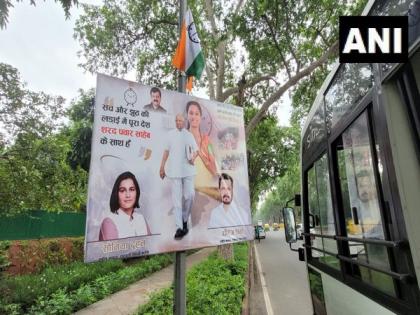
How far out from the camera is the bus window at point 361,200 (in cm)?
196

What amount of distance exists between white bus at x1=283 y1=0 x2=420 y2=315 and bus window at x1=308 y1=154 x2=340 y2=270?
19 millimetres

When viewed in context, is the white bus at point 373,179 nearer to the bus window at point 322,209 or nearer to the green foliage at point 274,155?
the bus window at point 322,209

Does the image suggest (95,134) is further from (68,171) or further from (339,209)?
(68,171)

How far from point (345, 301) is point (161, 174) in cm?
190

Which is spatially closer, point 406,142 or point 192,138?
point 406,142

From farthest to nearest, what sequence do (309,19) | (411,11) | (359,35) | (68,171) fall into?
(309,19) → (68,171) → (411,11) → (359,35)

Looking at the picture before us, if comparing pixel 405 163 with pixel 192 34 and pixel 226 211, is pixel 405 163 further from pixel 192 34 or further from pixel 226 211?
pixel 192 34

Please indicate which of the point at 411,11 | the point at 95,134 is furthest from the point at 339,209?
the point at 95,134

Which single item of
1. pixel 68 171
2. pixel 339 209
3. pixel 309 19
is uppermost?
pixel 309 19

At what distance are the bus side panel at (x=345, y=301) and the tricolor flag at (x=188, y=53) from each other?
300cm

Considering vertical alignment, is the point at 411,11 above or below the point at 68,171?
below

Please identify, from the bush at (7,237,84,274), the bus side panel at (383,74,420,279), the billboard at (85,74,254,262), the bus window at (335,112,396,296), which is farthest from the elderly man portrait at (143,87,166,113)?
the bush at (7,237,84,274)

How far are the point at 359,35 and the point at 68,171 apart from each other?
8291mm

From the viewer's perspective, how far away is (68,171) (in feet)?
28.1
